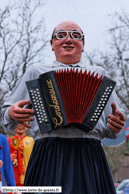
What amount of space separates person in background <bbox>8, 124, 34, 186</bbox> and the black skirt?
401 centimetres

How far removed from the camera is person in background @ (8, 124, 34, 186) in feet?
22.0

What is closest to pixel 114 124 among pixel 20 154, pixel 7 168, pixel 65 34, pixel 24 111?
pixel 24 111

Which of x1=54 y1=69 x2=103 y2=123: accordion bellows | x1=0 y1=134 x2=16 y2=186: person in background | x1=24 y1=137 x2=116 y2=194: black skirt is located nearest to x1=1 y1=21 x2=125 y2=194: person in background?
x1=24 y1=137 x2=116 y2=194: black skirt

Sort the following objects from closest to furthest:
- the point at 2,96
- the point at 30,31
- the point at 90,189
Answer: the point at 90,189, the point at 2,96, the point at 30,31

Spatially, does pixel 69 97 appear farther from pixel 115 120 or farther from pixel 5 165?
pixel 5 165

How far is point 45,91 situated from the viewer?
2807 millimetres

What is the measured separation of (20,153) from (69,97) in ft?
14.1

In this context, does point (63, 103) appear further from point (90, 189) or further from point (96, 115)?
point (90, 189)

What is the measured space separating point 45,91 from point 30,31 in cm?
1087

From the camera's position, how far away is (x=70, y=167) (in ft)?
8.88

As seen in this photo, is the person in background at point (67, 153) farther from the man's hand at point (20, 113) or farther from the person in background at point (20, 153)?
the person in background at point (20, 153)

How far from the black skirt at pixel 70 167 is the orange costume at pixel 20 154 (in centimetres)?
401

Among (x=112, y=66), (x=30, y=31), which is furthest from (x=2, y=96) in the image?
(x=112, y=66)

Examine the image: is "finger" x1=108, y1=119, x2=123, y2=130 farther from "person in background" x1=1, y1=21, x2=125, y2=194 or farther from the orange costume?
the orange costume
